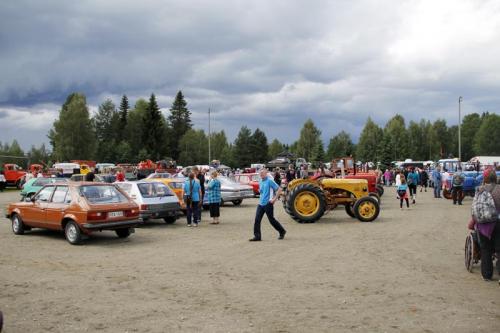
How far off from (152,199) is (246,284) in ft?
27.9

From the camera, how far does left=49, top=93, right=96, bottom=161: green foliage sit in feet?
260

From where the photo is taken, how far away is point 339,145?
358 feet

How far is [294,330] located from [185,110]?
99832 mm

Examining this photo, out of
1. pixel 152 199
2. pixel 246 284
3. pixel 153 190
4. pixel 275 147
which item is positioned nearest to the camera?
pixel 246 284

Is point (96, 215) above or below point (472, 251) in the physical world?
above

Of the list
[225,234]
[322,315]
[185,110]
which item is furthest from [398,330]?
[185,110]

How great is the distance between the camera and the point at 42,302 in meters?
6.93

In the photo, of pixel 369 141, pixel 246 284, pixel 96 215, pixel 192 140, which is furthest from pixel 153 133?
pixel 246 284

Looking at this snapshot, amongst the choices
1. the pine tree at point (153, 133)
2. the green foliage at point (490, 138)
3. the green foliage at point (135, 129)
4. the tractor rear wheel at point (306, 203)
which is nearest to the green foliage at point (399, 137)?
the green foliage at point (490, 138)

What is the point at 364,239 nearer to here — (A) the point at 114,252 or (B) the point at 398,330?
(A) the point at 114,252

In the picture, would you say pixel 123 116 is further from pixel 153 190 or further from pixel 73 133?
pixel 153 190

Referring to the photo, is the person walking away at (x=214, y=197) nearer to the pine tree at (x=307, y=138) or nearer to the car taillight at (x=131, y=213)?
the car taillight at (x=131, y=213)

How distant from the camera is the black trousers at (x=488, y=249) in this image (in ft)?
26.1

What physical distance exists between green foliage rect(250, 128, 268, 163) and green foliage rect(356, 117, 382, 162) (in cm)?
2020
